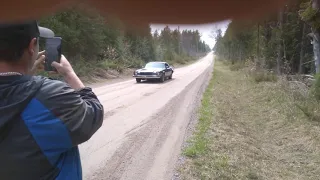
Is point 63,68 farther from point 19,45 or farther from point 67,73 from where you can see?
point 19,45

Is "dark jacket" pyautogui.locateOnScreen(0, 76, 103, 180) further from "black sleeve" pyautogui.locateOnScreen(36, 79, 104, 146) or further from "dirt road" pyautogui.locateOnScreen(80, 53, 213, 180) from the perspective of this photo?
"dirt road" pyautogui.locateOnScreen(80, 53, 213, 180)

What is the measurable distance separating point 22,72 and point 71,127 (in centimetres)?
31

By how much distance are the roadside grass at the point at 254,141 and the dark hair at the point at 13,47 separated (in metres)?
1.62

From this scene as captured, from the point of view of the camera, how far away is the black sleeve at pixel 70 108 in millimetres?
1436

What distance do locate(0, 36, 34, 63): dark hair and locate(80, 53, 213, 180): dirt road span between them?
109cm

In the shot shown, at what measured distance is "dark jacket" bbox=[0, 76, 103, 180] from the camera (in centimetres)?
141

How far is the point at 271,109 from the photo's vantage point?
33.6ft

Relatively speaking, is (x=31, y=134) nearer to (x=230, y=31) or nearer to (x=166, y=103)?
(x=230, y=31)

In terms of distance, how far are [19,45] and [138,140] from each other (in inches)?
215

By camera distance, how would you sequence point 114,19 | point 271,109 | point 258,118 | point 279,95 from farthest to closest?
point 279,95 < point 271,109 < point 258,118 < point 114,19

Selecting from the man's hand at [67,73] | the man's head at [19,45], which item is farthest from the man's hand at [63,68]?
the man's head at [19,45]

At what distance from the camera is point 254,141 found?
23.1 ft

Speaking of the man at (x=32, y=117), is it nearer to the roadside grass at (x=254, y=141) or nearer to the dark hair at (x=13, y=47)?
the dark hair at (x=13, y=47)

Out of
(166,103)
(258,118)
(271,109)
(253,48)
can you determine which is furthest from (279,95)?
(253,48)
